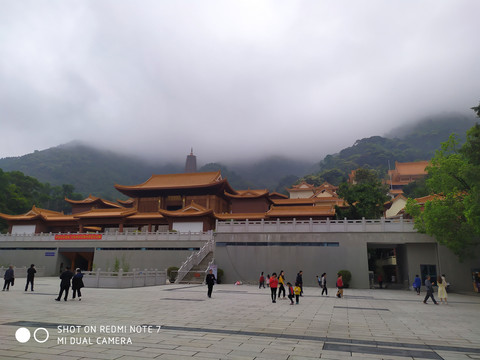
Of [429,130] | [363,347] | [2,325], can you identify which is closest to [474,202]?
[363,347]

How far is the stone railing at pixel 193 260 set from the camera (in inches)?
990

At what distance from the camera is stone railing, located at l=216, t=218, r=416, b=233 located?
1027 inches

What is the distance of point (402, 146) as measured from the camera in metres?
148

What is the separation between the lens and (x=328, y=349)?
6379mm

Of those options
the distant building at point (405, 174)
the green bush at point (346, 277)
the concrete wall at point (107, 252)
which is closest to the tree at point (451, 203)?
the green bush at point (346, 277)

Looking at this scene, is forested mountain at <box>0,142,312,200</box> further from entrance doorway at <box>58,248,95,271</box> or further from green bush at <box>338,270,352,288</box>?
green bush at <box>338,270,352,288</box>

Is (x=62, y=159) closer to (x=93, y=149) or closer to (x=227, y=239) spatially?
(x=93, y=149)

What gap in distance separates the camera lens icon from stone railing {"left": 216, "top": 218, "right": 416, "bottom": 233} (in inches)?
845

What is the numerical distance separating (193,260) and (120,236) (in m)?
11.7

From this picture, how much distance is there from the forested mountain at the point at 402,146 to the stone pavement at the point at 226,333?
11274cm

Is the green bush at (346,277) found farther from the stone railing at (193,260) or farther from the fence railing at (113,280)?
the fence railing at (113,280)

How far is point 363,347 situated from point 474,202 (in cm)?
1469

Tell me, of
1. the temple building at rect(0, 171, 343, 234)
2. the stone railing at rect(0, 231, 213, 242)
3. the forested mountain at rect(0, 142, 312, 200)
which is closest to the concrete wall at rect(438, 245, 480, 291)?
the temple building at rect(0, 171, 343, 234)

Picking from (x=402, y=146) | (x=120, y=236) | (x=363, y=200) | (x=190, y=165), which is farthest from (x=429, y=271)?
(x=402, y=146)
